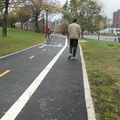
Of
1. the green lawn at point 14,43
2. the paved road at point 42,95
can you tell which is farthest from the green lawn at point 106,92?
the green lawn at point 14,43

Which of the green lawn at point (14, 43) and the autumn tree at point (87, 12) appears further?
the autumn tree at point (87, 12)

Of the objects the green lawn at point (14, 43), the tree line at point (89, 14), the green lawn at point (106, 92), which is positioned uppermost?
the tree line at point (89, 14)

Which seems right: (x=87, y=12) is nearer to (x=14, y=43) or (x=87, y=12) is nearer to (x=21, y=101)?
(x=14, y=43)

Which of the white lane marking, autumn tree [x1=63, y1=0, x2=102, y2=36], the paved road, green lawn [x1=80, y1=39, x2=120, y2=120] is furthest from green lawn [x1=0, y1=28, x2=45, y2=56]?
autumn tree [x1=63, y1=0, x2=102, y2=36]

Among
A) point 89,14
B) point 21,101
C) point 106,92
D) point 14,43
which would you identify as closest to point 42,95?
point 21,101

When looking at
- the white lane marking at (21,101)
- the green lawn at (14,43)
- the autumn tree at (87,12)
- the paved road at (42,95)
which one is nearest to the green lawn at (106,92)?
the paved road at (42,95)

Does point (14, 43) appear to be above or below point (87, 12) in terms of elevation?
below

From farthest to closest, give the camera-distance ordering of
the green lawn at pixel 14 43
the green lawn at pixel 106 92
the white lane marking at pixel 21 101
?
the green lawn at pixel 14 43, the green lawn at pixel 106 92, the white lane marking at pixel 21 101

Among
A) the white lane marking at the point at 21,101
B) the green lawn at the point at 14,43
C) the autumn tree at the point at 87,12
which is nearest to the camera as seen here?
the white lane marking at the point at 21,101

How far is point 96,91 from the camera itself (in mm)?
4570

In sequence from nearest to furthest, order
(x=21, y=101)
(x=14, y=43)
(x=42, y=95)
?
(x=21, y=101)
(x=42, y=95)
(x=14, y=43)

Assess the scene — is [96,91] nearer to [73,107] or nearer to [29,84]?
[73,107]

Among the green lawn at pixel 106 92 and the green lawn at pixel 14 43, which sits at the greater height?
the green lawn at pixel 14 43

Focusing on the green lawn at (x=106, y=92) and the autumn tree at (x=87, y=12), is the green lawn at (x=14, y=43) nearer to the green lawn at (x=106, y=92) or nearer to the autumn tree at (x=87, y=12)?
the green lawn at (x=106, y=92)
